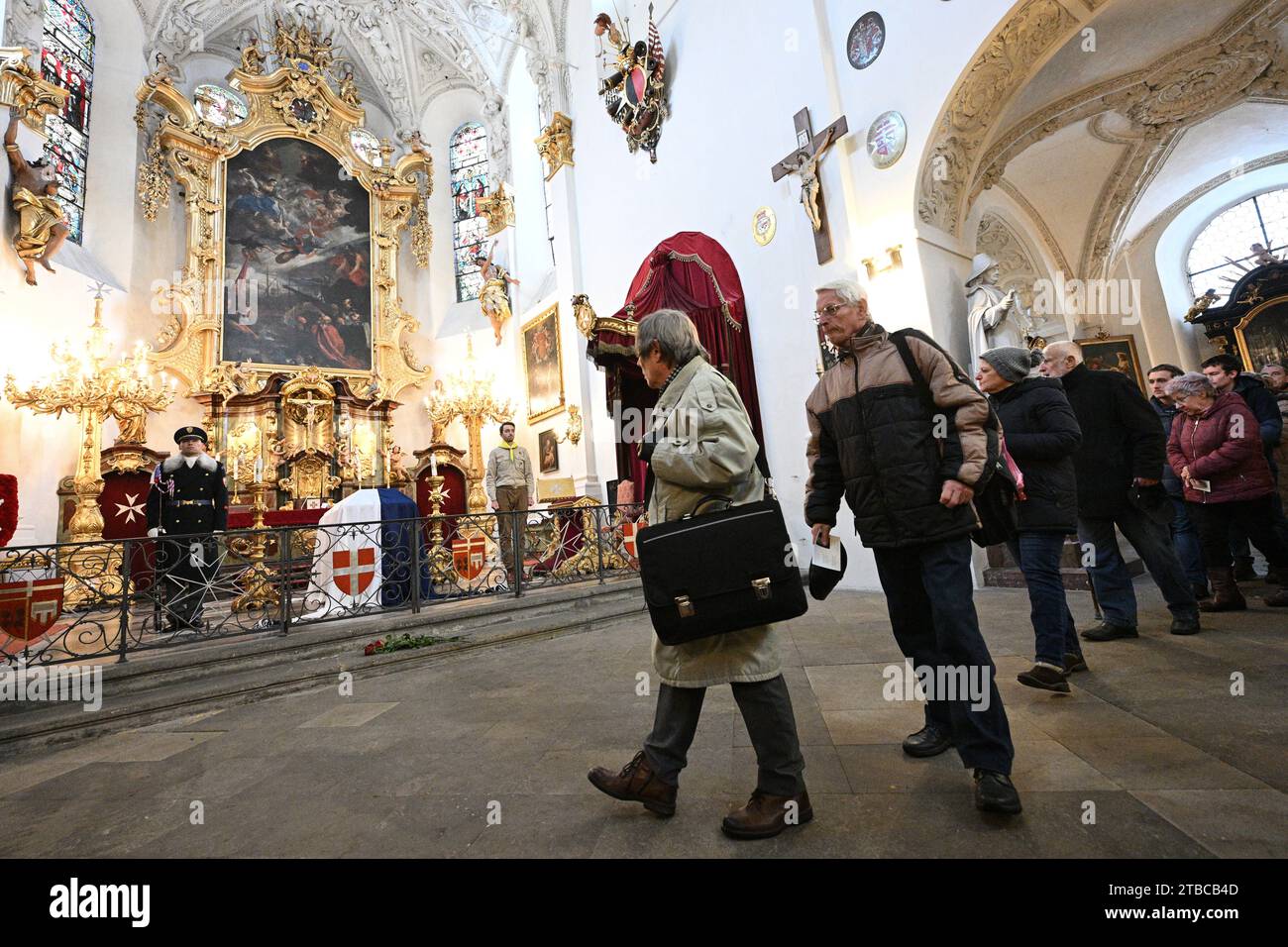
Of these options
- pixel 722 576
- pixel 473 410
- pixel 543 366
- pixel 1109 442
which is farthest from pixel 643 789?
pixel 473 410

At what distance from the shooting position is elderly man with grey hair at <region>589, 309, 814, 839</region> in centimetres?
143

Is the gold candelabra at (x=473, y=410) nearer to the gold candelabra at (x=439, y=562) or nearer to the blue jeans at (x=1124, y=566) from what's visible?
the gold candelabra at (x=439, y=562)

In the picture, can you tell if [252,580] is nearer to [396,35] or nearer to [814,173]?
[814,173]

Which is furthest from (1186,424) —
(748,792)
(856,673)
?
(748,792)

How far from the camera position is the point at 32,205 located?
815 cm

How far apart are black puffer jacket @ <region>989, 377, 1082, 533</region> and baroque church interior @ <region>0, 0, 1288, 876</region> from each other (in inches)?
28.9

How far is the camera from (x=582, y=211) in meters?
10.9

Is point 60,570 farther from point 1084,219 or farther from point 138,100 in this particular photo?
point 1084,219

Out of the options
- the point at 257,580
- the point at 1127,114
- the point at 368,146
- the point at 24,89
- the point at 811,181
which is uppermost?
the point at 368,146

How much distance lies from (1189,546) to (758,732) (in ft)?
14.0

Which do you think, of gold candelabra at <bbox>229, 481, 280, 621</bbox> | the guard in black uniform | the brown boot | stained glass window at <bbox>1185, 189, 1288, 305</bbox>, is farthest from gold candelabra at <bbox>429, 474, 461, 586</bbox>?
stained glass window at <bbox>1185, 189, 1288, 305</bbox>

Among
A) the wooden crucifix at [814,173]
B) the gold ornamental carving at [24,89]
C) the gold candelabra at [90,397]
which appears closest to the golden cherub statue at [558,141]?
the wooden crucifix at [814,173]

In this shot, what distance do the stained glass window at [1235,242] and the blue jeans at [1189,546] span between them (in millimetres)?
10679
